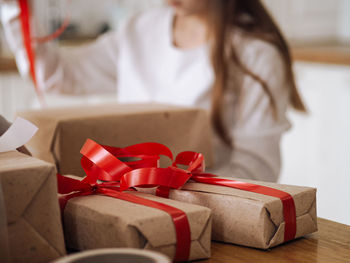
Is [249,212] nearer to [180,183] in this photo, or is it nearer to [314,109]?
[180,183]

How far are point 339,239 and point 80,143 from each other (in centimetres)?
33

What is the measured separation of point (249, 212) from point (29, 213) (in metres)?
0.20

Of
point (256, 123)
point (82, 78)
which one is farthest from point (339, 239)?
point (82, 78)

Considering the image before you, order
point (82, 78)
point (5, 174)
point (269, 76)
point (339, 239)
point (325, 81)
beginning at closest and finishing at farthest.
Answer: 1. point (5, 174)
2. point (339, 239)
3. point (269, 76)
4. point (82, 78)
5. point (325, 81)

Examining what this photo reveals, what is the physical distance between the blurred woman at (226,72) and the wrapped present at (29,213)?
23.2 inches

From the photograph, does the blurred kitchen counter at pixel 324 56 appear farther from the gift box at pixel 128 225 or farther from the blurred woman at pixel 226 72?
the gift box at pixel 128 225

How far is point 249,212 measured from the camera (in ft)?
1.54

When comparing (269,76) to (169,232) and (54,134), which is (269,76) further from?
(169,232)

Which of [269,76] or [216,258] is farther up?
[269,76]

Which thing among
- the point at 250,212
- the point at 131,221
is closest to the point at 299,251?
the point at 250,212

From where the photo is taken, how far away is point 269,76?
3.80 feet

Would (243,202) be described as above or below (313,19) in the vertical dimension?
below

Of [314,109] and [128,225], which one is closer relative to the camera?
[128,225]

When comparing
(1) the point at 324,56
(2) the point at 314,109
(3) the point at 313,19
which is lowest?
(2) the point at 314,109
